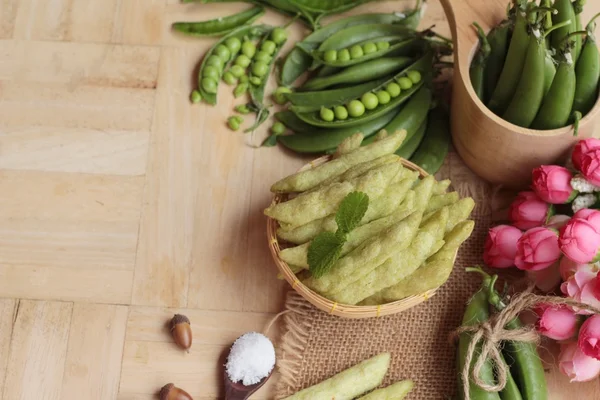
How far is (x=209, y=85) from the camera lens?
5.99 feet

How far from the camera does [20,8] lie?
1.97m

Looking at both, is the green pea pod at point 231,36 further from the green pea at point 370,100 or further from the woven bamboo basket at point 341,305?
the woven bamboo basket at point 341,305

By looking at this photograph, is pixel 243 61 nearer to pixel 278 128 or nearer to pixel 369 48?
pixel 278 128

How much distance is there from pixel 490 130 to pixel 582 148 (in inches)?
7.7

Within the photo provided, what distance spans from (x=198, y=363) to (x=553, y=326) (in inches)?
30.8

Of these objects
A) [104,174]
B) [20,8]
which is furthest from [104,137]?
[20,8]

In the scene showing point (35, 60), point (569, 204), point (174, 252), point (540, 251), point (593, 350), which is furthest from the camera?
point (35, 60)

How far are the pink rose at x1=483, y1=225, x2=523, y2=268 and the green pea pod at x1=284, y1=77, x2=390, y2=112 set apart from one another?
1.53ft

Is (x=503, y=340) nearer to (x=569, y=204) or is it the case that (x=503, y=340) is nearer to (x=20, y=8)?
(x=569, y=204)

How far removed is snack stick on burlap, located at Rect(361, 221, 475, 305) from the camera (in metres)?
1.43

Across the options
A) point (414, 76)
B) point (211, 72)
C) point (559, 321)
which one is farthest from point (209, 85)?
point (559, 321)

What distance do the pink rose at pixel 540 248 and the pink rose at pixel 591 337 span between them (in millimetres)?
149

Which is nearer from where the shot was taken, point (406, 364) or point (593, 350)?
point (593, 350)

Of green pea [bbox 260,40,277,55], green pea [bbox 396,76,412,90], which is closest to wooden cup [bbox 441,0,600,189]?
green pea [bbox 396,76,412,90]
